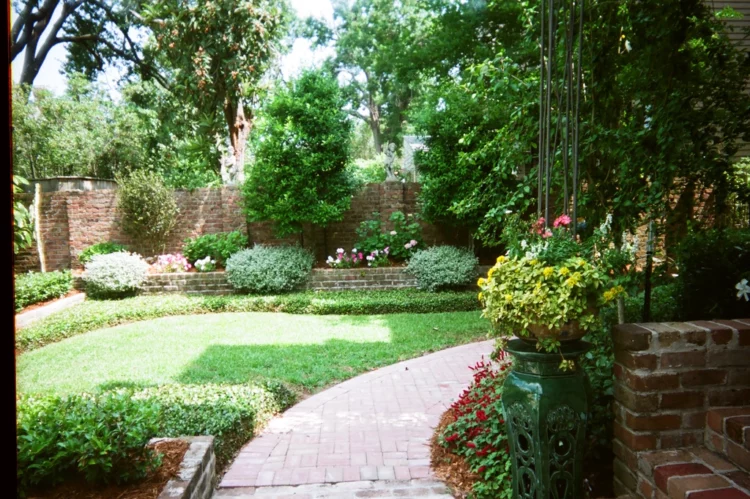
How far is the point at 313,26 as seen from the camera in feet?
81.7

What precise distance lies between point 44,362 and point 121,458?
4561 millimetres

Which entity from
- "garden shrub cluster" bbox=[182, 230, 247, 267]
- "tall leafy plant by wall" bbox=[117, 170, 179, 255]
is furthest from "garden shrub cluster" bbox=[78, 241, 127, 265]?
"garden shrub cluster" bbox=[182, 230, 247, 267]

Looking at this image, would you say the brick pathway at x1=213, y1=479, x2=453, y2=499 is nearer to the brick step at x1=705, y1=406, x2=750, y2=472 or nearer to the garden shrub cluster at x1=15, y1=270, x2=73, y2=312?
the brick step at x1=705, y1=406, x2=750, y2=472

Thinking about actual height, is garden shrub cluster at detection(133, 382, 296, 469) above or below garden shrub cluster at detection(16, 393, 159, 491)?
below

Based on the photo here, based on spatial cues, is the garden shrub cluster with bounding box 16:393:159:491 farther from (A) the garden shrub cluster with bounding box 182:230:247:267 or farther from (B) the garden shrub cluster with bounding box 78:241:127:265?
(B) the garden shrub cluster with bounding box 78:241:127:265

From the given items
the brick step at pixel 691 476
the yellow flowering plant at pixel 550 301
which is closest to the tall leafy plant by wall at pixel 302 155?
the yellow flowering plant at pixel 550 301

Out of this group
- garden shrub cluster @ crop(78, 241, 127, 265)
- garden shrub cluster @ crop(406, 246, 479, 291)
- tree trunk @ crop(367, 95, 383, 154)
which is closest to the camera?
garden shrub cluster @ crop(406, 246, 479, 291)

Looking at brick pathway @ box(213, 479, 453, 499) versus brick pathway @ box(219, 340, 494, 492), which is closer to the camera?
brick pathway @ box(213, 479, 453, 499)

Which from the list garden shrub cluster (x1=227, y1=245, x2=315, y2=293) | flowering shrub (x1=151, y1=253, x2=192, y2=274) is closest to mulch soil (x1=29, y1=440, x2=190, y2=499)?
garden shrub cluster (x1=227, y1=245, x2=315, y2=293)

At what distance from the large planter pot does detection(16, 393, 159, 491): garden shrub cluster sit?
1678 mm

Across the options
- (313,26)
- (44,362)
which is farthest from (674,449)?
(313,26)

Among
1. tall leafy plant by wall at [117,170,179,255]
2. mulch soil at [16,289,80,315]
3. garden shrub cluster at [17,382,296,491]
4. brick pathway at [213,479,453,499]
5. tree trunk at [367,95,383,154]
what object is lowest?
brick pathway at [213,479,453,499]

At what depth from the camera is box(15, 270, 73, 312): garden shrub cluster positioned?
322 inches

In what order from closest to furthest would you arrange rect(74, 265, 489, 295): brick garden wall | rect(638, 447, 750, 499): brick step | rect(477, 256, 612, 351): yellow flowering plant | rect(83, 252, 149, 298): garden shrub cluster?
rect(638, 447, 750, 499): brick step → rect(477, 256, 612, 351): yellow flowering plant → rect(83, 252, 149, 298): garden shrub cluster → rect(74, 265, 489, 295): brick garden wall
